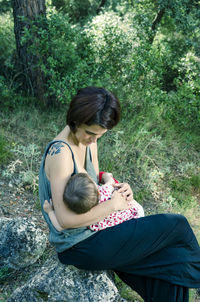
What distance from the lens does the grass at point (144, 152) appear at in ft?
12.1

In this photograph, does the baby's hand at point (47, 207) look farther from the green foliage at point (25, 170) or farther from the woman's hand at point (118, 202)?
the green foliage at point (25, 170)

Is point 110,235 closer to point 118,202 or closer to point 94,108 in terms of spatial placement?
point 118,202

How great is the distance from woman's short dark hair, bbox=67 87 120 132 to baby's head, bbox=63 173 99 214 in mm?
371

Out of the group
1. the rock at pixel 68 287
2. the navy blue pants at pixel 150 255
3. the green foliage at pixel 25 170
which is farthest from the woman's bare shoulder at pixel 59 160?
the green foliage at pixel 25 170

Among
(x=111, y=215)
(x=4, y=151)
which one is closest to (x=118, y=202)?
(x=111, y=215)

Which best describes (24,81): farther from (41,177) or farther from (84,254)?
(84,254)

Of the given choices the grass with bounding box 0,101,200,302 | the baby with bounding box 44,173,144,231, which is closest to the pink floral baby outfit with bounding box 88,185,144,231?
the baby with bounding box 44,173,144,231

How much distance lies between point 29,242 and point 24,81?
9.93 ft

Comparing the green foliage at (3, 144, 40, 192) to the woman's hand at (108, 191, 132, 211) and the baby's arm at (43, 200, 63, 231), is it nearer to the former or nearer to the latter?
the baby's arm at (43, 200, 63, 231)

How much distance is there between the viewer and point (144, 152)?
13.6 feet

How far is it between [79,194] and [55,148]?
1.27 feet

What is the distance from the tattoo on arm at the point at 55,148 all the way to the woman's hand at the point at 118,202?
0.50 metres

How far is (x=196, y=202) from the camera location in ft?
12.1

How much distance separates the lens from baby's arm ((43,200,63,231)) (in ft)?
6.46
